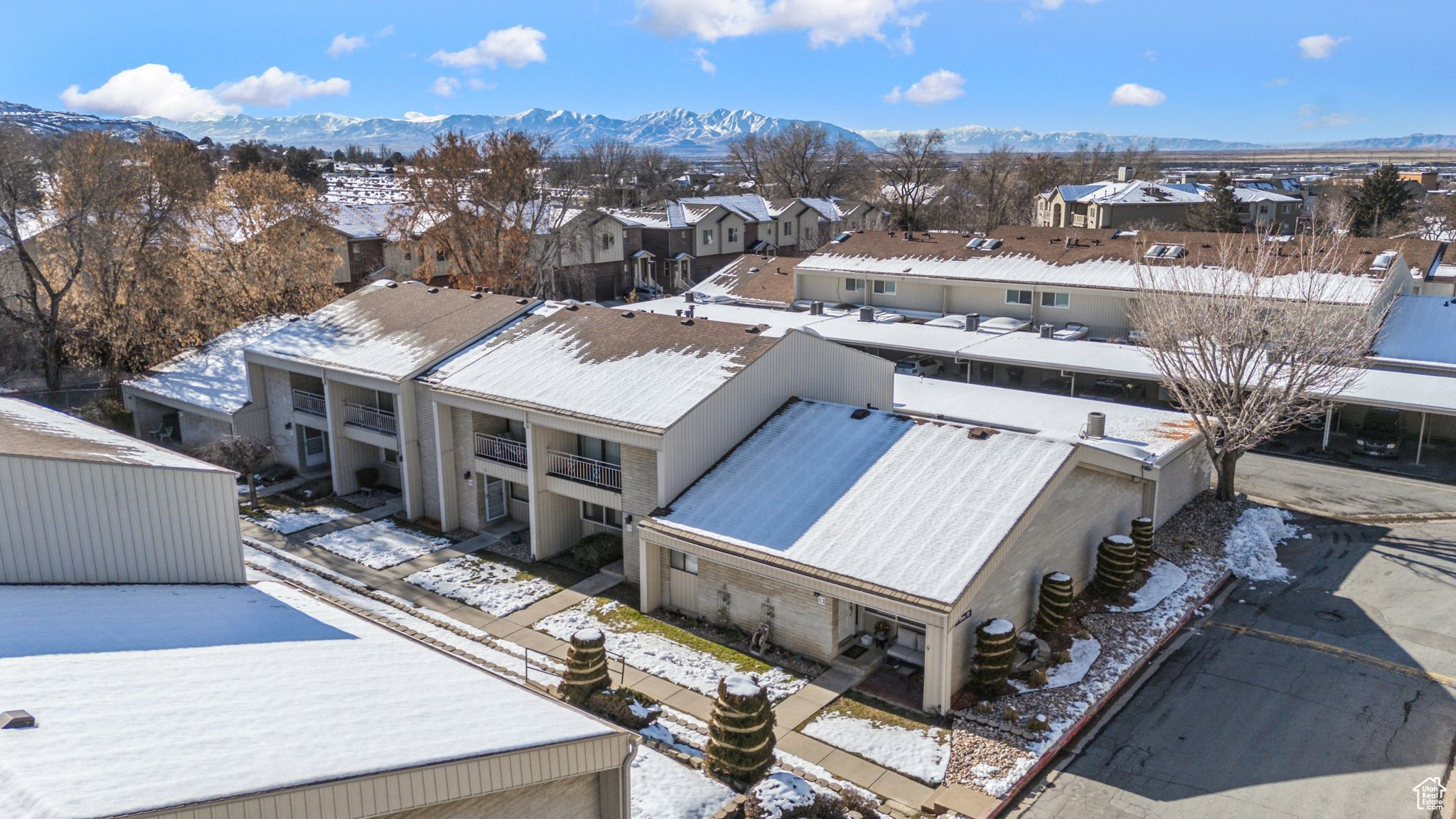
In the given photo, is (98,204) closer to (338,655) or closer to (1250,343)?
(338,655)

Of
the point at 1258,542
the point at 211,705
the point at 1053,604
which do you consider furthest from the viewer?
the point at 1258,542

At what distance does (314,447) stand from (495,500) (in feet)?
30.2

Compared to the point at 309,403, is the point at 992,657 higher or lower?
lower

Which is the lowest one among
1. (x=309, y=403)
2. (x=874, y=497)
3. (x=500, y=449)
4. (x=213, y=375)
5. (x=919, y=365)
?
Result: (x=919, y=365)

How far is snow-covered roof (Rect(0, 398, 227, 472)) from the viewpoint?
52.0ft

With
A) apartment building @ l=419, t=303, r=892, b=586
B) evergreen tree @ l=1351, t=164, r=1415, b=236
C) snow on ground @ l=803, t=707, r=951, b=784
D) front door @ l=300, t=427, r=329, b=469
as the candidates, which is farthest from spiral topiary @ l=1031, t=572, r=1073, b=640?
evergreen tree @ l=1351, t=164, r=1415, b=236

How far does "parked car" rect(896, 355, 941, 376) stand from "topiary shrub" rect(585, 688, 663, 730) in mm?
25362

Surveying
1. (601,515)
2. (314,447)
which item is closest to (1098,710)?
(601,515)

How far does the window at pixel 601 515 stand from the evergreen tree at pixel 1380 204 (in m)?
71.9

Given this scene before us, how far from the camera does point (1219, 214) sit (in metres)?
70.1

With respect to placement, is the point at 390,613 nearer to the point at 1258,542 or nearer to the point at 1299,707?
the point at 1299,707

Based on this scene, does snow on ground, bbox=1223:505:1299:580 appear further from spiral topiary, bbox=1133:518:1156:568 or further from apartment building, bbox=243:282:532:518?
apartment building, bbox=243:282:532:518

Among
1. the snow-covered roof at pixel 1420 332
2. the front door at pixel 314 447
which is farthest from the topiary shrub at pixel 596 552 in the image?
the snow-covered roof at pixel 1420 332

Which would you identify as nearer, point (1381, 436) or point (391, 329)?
point (391, 329)
